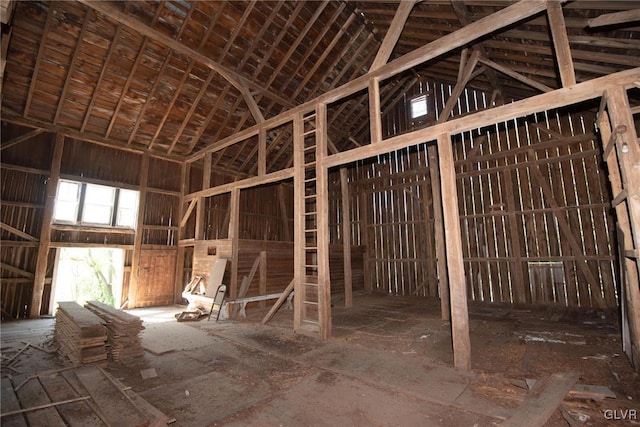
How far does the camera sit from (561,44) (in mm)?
4309

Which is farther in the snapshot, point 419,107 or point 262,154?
point 419,107

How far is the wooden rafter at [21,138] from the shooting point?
8.25 meters

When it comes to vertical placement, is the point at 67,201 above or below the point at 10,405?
above

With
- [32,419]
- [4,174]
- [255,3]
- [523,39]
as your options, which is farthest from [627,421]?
[4,174]

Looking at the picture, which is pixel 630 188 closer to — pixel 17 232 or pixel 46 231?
pixel 46 231

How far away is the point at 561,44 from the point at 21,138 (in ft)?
43.1

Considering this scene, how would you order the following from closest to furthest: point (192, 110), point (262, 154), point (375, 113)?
point (375, 113) < point (262, 154) < point (192, 110)

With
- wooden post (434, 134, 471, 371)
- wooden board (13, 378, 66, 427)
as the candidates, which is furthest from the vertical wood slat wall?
wooden board (13, 378, 66, 427)

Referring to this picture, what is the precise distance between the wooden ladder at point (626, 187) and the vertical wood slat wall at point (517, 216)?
164 inches

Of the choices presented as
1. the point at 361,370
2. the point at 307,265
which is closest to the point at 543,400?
the point at 361,370

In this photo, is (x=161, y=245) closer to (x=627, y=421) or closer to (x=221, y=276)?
(x=221, y=276)

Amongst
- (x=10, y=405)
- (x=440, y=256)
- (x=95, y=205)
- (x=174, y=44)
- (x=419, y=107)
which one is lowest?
(x=10, y=405)

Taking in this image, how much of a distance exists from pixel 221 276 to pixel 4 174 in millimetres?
6757

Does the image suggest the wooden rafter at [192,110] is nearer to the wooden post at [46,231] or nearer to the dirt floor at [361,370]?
the wooden post at [46,231]
